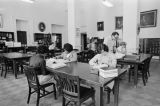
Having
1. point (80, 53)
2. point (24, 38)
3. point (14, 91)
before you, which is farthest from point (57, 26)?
point (14, 91)

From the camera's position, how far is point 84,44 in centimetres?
1084

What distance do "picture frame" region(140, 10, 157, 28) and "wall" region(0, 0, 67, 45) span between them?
20.1ft

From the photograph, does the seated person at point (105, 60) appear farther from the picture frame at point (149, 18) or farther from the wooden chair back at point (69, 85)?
the picture frame at point (149, 18)

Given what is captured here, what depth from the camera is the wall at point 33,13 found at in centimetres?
746

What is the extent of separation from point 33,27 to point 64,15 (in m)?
3.12

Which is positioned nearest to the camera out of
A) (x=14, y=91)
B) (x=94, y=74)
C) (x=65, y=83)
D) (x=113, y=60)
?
(x=65, y=83)

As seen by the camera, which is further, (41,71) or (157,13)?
(157,13)

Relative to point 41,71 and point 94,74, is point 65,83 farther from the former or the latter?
point 41,71

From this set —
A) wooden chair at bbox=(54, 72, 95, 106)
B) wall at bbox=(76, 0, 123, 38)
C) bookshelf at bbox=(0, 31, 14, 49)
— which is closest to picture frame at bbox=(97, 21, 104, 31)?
wall at bbox=(76, 0, 123, 38)

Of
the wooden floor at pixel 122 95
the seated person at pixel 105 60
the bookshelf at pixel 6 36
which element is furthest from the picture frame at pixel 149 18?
the bookshelf at pixel 6 36

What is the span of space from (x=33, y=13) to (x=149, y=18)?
25.4 feet

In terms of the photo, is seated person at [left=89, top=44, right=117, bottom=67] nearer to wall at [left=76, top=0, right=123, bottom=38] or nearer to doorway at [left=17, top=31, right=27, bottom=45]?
wall at [left=76, top=0, right=123, bottom=38]

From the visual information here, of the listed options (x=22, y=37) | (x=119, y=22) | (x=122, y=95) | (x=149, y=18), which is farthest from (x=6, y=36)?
(x=149, y=18)

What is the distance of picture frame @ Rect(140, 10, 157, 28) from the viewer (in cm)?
760
